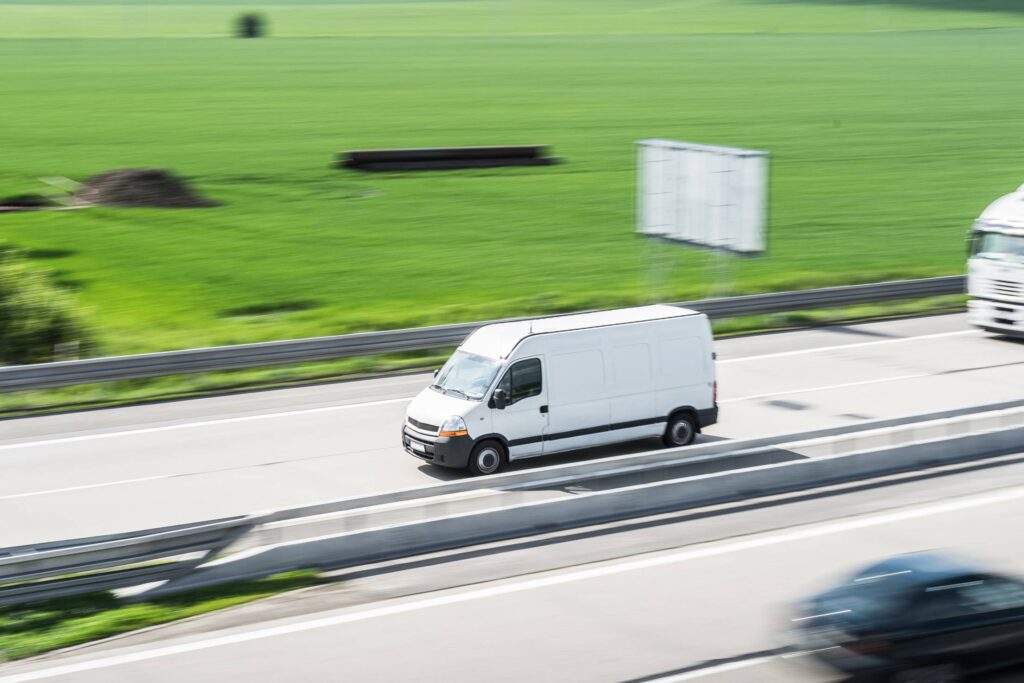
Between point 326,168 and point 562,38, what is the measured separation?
52.3 metres

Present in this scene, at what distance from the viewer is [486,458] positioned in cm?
1507

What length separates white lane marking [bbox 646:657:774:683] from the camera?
928cm

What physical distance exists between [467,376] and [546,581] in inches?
178

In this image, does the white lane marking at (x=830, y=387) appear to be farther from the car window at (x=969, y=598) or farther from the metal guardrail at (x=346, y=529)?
the car window at (x=969, y=598)

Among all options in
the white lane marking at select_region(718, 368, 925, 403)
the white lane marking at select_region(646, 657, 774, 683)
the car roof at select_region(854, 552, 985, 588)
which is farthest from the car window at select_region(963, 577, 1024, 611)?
the white lane marking at select_region(718, 368, 925, 403)

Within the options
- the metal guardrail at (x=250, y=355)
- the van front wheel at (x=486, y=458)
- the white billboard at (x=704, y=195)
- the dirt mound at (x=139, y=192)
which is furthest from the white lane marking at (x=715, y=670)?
the dirt mound at (x=139, y=192)

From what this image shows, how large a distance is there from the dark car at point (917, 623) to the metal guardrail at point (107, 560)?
5.65 metres

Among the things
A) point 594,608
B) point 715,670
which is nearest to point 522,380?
point 594,608

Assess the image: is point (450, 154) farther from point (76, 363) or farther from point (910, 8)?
point (910, 8)

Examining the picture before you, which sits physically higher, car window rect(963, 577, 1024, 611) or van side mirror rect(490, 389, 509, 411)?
van side mirror rect(490, 389, 509, 411)

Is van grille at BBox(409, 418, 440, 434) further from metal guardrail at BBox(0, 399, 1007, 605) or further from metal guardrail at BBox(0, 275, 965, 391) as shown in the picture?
metal guardrail at BBox(0, 275, 965, 391)

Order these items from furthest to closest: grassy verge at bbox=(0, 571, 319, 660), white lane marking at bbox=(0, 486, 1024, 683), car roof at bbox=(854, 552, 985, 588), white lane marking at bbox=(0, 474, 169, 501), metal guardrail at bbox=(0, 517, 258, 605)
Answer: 1. white lane marking at bbox=(0, 474, 169, 501)
2. metal guardrail at bbox=(0, 517, 258, 605)
3. grassy verge at bbox=(0, 571, 319, 660)
4. white lane marking at bbox=(0, 486, 1024, 683)
5. car roof at bbox=(854, 552, 985, 588)

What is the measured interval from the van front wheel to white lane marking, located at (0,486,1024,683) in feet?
11.3

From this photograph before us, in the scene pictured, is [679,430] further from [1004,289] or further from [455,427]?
[1004,289]
